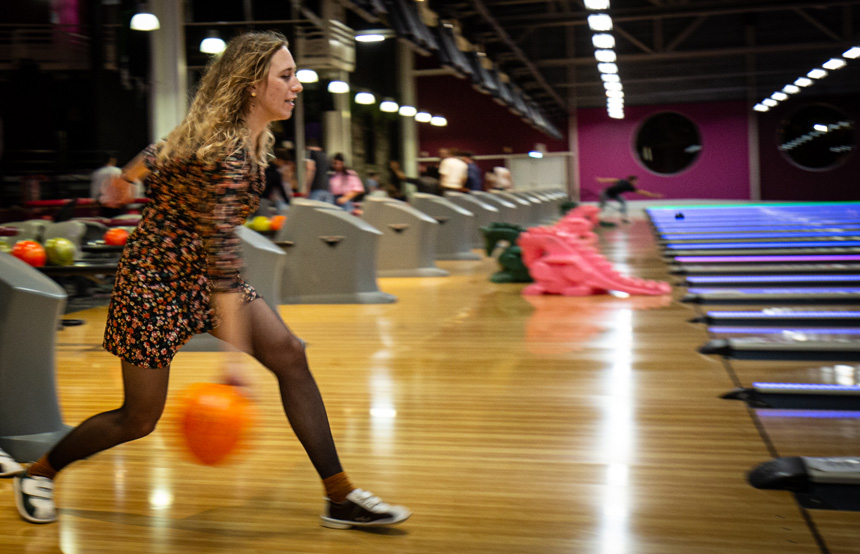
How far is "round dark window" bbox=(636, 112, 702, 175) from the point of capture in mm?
29734

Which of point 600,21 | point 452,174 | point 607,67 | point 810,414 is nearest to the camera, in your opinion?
point 810,414

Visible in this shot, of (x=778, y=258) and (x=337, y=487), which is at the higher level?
(x=778, y=258)

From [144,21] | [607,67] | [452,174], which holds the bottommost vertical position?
[452,174]

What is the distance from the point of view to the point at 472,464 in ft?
9.09

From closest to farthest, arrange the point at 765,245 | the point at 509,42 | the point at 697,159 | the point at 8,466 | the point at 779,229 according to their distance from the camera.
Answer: the point at 8,466 < the point at 765,245 < the point at 779,229 < the point at 509,42 < the point at 697,159

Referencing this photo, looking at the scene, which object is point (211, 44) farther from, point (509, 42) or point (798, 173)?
point (798, 173)

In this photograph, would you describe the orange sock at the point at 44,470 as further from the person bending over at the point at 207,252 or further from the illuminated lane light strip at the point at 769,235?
the illuminated lane light strip at the point at 769,235

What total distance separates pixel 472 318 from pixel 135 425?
400 cm

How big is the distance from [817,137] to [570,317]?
27.2 metres

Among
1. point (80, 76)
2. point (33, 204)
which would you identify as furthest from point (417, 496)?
point (80, 76)

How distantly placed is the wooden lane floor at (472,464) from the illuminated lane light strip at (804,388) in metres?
0.19

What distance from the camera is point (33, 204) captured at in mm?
8938

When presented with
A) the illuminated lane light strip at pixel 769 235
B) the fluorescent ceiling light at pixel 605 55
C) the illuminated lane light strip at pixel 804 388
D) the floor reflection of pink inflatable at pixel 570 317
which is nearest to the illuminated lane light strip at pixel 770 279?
the floor reflection of pink inflatable at pixel 570 317

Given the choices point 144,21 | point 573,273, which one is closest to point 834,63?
point 573,273
